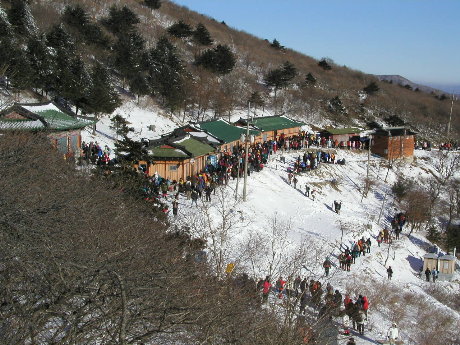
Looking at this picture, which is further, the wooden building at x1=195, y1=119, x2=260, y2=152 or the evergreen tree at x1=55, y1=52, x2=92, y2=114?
the wooden building at x1=195, y1=119, x2=260, y2=152

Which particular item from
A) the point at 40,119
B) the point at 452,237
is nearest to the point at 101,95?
the point at 40,119

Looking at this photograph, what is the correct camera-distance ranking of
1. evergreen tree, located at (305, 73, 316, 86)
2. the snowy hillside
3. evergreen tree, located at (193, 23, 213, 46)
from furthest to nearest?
evergreen tree, located at (305, 73, 316, 86) < evergreen tree, located at (193, 23, 213, 46) < the snowy hillside

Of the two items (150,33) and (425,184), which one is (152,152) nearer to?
(425,184)

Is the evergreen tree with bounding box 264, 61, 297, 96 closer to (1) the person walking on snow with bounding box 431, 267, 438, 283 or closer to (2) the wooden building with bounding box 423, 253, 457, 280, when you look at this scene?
(2) the wooden building with bounding box 423, 253, 457, 280

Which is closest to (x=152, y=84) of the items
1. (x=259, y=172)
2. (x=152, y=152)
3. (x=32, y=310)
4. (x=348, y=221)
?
(x=259, y=172)

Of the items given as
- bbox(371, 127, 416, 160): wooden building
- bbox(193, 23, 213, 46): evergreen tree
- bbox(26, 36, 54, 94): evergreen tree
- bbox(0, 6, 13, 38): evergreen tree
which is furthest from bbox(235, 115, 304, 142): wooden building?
bbox(193, 23, 213, 46): evergreen tree

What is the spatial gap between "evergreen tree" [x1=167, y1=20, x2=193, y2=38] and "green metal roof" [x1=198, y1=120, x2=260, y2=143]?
2879 cm

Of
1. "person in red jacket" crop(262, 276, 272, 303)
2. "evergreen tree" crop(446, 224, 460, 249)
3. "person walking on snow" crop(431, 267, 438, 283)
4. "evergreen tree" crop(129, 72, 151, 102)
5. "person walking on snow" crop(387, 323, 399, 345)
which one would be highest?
"evergreen tree" crop(129, 72, 151, 102)

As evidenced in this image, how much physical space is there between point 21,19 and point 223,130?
1855 cm

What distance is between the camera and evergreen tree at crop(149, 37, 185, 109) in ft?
147

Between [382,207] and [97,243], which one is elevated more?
[97,243]

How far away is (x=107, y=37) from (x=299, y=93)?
83.0ft

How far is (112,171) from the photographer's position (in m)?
18.9

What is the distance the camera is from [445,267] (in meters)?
25.2
